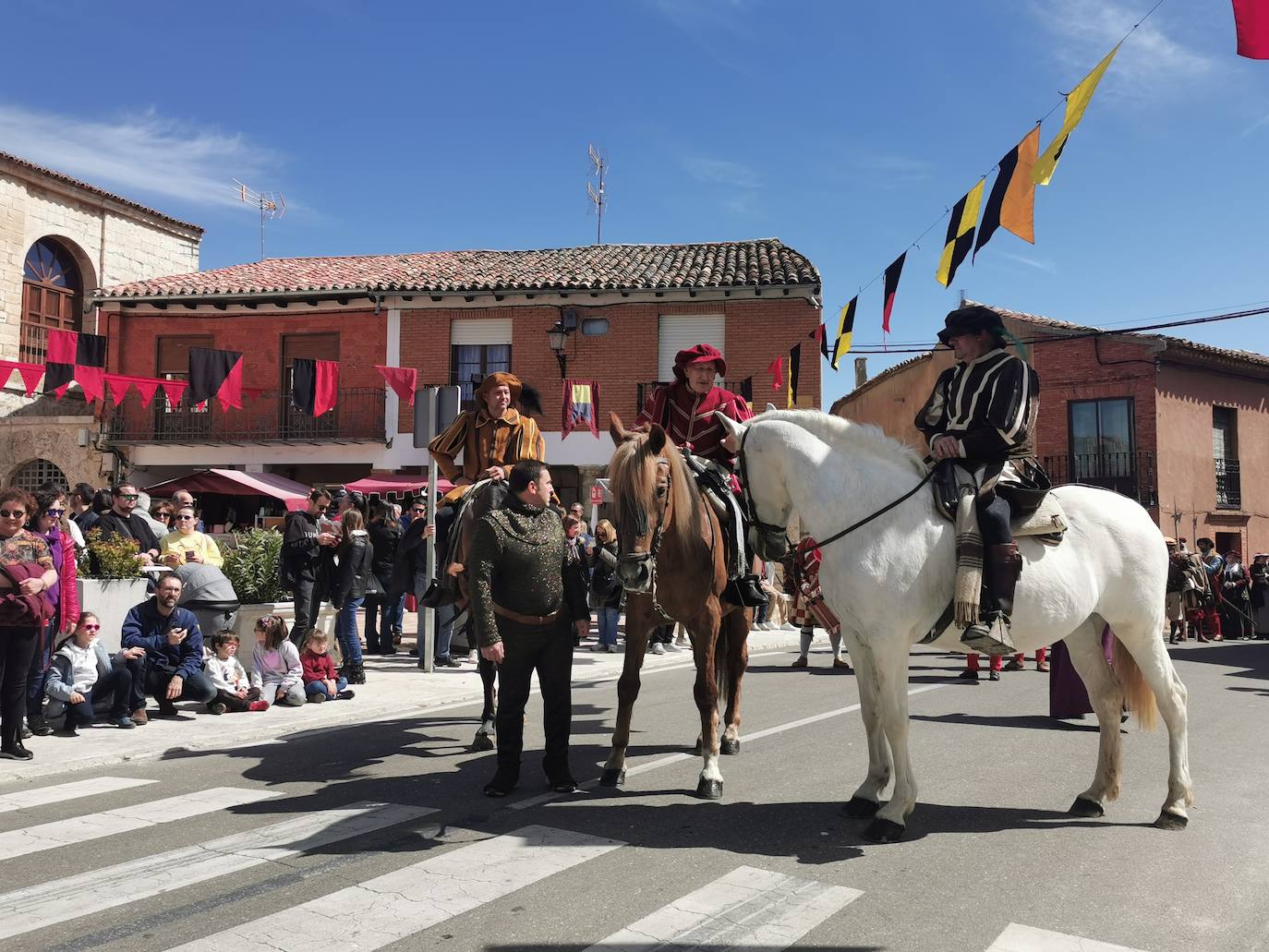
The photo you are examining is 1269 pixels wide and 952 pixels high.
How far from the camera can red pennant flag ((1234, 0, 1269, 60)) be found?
4414mm

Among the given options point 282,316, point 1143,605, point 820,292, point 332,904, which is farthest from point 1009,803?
point 282,316

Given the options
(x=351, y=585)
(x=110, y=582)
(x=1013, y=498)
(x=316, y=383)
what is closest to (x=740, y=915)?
(x=1013, y=498)

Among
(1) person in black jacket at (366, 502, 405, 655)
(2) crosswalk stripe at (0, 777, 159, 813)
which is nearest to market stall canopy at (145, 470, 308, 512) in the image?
(1) person in black jacket at (366, 502, 405, 655)

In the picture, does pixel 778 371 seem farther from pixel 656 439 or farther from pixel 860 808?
pixel 860 808

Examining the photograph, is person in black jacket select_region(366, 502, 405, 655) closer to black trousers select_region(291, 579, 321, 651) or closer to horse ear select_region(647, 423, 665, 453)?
black trousers select_region(291, 579, 321, 651)

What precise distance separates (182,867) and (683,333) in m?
20.4

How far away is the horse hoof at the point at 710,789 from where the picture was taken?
5.39m

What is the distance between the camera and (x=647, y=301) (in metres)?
23.6

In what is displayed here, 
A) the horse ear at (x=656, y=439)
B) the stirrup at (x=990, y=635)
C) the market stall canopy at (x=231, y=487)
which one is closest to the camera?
the stirrup at (x=990, y=635)

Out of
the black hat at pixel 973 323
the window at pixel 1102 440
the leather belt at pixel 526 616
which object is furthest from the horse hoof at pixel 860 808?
the window at pixel 1102 440

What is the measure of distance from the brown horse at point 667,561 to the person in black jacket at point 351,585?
5.33m

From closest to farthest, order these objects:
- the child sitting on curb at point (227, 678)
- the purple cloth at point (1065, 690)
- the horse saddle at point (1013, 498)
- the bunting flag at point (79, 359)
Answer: the horse saddle at point (1013, 498) → the purple cloth at point (1065, 690) → the child sitting on curb at point (227, 678) → the bunting flag at point (79, 359)

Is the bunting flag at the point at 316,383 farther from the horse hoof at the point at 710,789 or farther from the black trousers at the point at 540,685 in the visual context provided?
the horse hoof at the point at 710,789

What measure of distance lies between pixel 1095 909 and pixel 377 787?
13.2 feet
